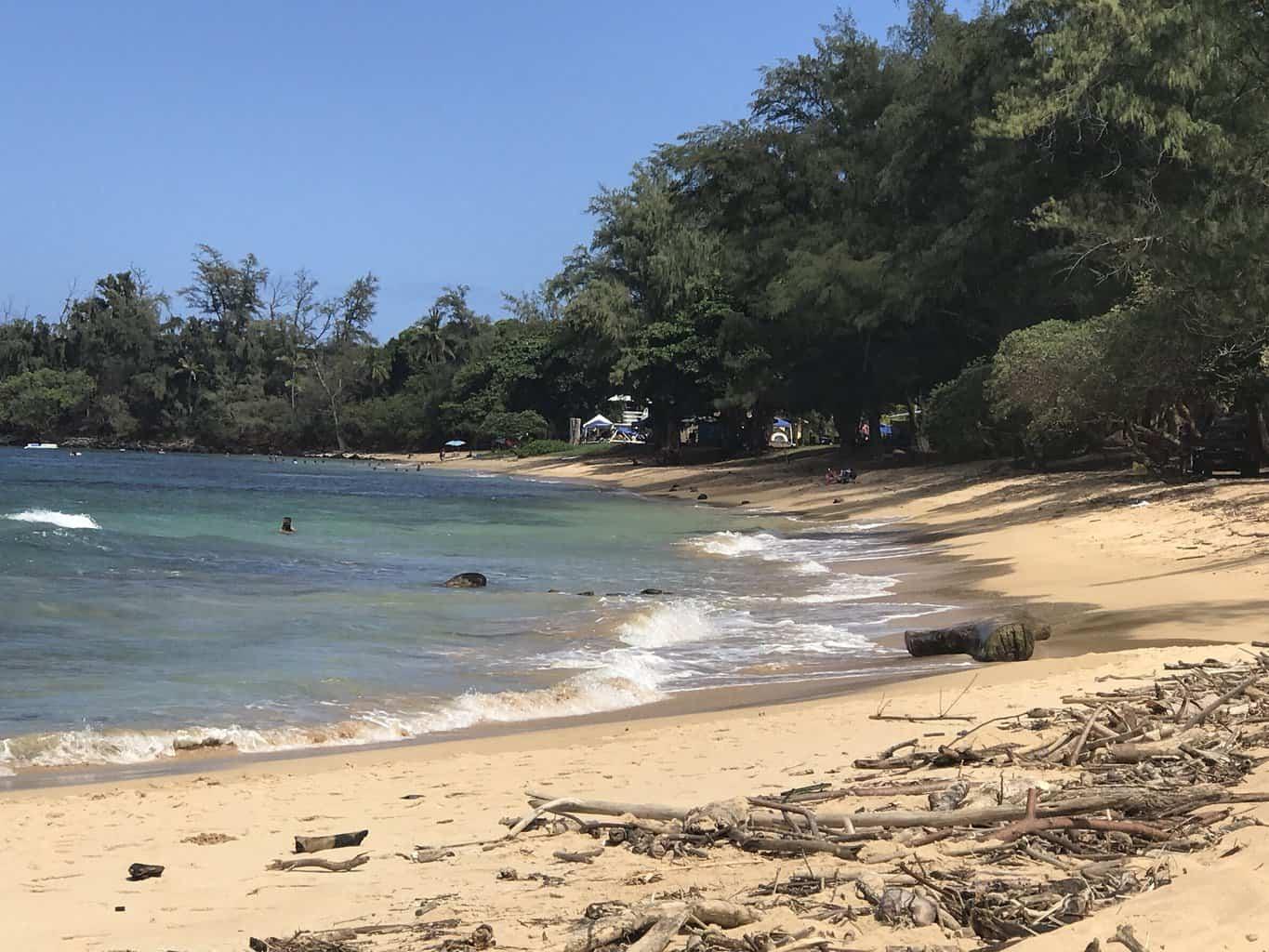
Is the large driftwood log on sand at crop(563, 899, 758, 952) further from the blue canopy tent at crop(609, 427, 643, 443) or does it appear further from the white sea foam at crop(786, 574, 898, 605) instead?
the blue canopy tent at crop(609, 427, 643, 443)

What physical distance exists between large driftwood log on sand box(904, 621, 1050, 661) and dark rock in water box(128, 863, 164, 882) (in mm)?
7390

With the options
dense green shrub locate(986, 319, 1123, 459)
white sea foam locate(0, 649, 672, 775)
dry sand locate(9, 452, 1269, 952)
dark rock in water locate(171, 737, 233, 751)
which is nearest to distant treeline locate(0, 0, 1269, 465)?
dense green shrub locate(986, 319, 1123, 459)

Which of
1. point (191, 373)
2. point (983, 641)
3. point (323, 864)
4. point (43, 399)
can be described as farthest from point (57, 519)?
point (43, 399)

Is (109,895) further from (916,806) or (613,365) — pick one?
(613,365)

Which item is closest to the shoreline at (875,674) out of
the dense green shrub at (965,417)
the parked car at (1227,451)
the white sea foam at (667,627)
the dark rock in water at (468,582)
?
the white sea foam at (667,627)

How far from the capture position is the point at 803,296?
41938mm

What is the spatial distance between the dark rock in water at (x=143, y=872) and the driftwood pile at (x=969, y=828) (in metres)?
1.53

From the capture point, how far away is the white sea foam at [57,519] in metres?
30.3

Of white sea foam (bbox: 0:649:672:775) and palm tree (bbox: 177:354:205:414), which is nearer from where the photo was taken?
white sea foam (bbox: 0:649:672:775)

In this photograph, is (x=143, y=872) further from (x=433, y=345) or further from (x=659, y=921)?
(x=433, y=345)

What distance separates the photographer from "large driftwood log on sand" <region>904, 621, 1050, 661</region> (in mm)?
10727

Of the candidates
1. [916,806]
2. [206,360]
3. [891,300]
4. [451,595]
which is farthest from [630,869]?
[206,360]

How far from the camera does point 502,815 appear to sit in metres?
6.13

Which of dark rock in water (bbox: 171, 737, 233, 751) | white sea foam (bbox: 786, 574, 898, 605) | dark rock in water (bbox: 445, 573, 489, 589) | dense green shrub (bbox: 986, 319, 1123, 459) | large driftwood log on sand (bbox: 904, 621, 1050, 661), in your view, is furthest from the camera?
dense green shrub (bbox: 986, 319, 1123, 459)
